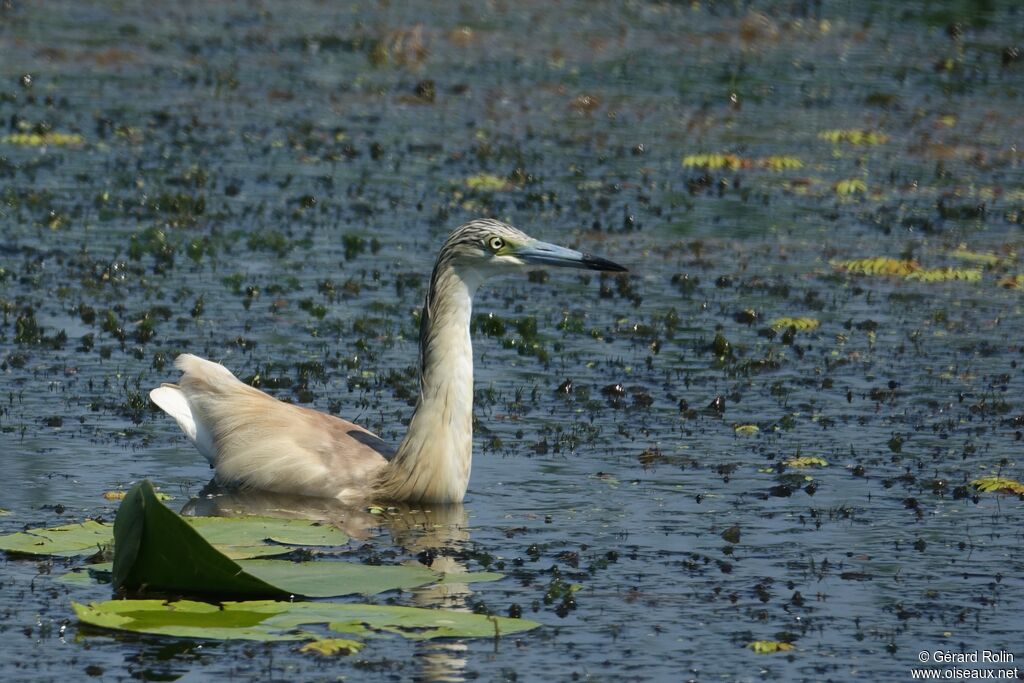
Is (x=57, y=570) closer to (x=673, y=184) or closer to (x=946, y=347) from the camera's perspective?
(x=946, y=347)

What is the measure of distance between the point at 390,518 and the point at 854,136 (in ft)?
54.4

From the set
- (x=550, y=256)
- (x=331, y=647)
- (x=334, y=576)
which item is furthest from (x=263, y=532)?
(x=550, y=256)

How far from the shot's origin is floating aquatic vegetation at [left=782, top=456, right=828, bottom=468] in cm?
1290

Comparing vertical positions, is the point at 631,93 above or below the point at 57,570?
above

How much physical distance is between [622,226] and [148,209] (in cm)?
Result: 518

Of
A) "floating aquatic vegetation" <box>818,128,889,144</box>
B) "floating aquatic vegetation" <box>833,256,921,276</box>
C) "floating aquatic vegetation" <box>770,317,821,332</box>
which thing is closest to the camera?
"floating aquatic vegetation" <box>770,317,821,332</box>

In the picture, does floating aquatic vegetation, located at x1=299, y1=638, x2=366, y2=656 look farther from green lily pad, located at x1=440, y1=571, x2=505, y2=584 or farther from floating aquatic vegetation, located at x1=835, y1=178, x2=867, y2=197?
floating aquatic vegetation, located at x1=835, y1=178, x2=867, y2=197

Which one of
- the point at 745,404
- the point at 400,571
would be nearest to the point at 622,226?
the point at 745,404

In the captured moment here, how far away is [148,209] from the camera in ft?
67.8

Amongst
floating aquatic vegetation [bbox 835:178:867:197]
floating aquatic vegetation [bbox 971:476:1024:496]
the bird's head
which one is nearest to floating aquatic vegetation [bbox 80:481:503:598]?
the bird's head

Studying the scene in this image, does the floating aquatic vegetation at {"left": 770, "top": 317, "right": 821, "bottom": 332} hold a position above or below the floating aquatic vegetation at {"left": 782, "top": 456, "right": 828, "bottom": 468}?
above

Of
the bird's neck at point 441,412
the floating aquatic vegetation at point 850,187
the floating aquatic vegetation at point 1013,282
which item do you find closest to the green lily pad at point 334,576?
the bird's neck at point 441,412

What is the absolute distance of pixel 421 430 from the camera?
11703mm

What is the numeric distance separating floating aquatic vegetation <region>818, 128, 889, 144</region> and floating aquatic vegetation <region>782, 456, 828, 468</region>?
46.2 ft
